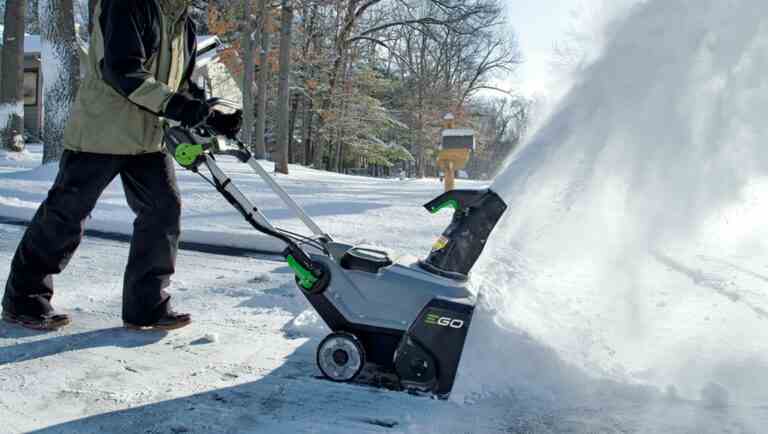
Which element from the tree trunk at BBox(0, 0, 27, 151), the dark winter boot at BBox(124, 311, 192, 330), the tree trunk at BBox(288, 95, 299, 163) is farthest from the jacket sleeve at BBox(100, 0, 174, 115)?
the tree trunk at BBox(288, 95, 299, 163)

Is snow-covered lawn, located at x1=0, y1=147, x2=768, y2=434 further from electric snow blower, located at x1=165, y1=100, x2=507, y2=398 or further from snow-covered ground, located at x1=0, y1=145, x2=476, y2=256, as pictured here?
snow-covered ground, located at x1=0, y1=145, x2=476, y2=256

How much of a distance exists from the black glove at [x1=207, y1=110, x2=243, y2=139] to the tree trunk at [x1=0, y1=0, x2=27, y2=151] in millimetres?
14400

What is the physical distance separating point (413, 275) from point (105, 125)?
5.12 ft

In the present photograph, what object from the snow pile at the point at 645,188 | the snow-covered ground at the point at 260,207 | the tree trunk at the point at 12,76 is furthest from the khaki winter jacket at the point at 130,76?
the tree trunk at the point at 12,76

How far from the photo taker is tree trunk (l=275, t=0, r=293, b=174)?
14.3 metres

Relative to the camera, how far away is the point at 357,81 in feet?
111

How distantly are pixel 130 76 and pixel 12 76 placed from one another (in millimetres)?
14565

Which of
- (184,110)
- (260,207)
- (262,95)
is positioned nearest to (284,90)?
(262,95)

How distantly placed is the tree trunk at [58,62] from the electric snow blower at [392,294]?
26.1ft

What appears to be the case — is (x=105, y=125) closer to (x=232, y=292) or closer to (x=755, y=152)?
(x=232, y=292)

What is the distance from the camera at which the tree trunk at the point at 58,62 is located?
9289 millimetres

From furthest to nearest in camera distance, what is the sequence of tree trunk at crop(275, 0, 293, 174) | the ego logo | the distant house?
the distant house < tree trunk at crop(275, 0, 293, 174) < the ego logo

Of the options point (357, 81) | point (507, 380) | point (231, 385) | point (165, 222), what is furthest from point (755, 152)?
point (357, 81)

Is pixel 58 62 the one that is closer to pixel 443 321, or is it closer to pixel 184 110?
pixel 184 110
